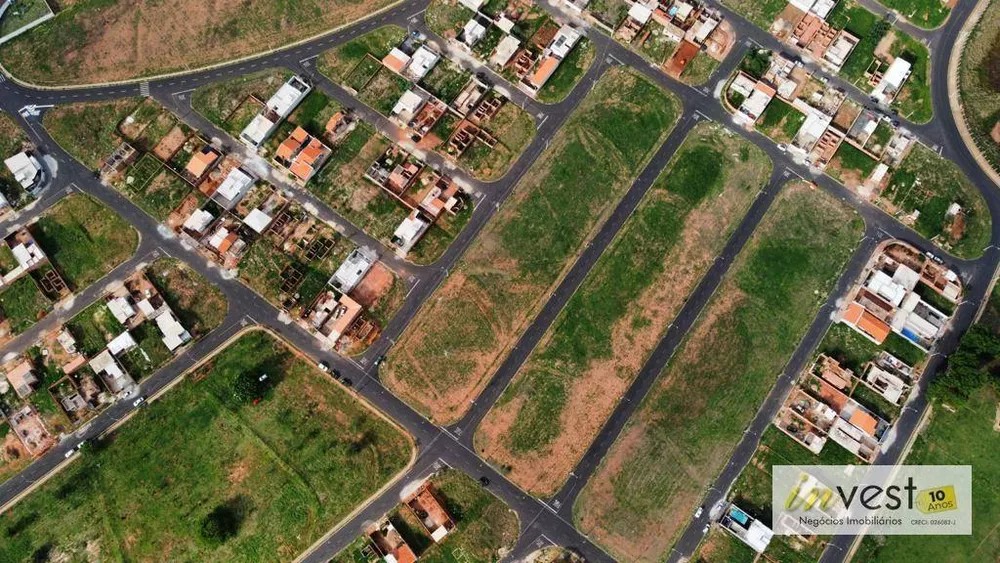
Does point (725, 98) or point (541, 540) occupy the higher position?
point (725, 98)

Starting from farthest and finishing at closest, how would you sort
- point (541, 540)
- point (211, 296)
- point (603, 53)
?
point (603, 53) → point (211, 296) → point (541, 540)

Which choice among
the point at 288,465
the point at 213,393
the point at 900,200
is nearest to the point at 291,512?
the point at 288,465

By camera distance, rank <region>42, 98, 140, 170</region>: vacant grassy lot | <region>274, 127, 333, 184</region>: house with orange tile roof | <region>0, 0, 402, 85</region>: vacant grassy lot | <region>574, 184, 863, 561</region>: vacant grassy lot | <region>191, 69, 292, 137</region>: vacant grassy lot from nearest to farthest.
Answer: <region>574, 184, 863, 561</region>: vacant grassy lot, <region>274, 127, 333, 184</region>: house with orange tile roof, <region>42, 98, 140, 170</region>: vacant grassy lot, <region>191, 69, 292, 137</region>: vacant grassy lot, <region>0, 0, 402, 85</region>: vacant grassy lot

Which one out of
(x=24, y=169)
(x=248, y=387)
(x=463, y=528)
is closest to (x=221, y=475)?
(x=248, y=387)

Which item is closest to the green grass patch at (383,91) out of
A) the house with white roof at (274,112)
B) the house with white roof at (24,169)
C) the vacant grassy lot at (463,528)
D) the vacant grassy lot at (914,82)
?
the house with white roof at (274,112)

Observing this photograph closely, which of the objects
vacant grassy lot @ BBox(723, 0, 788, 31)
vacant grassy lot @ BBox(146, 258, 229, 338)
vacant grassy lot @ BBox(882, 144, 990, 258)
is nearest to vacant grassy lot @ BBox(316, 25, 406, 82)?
vacant grassy lot @ BBox(146, 258, 229, 338)

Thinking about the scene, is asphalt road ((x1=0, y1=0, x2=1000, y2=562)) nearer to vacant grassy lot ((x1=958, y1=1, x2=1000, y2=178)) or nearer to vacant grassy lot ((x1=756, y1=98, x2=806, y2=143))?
vacant grassy lot ((x1=756, y1=98, x2=806, y2=143))

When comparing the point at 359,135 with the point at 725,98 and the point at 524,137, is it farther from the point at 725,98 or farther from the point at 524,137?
the point at 725,98
